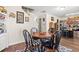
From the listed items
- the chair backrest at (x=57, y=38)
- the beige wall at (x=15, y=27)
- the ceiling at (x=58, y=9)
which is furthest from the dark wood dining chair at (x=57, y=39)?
the beige wall at (x=15, y=27)

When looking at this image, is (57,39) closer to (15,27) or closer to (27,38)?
(27,38)

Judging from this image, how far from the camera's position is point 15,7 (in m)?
1.80

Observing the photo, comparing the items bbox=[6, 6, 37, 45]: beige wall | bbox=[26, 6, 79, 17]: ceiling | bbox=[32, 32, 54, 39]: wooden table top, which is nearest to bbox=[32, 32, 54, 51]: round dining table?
bbox=[32, 32, 54, 39]: wooden table top

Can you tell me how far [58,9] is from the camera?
1859 mm

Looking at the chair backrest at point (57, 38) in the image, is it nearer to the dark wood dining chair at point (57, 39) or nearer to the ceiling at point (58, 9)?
the dark wood dining chair at point (57, 39)

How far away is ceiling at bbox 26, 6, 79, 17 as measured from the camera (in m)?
1.82

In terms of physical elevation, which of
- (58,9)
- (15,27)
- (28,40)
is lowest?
(28,40)

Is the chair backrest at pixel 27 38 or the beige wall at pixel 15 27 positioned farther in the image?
the chair backrest at pixel 27 38

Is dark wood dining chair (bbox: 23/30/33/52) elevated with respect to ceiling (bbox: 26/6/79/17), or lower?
lower

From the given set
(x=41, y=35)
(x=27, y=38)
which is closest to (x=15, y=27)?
(x=27, y=38)

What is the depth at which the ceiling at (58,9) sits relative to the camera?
5.98 feet

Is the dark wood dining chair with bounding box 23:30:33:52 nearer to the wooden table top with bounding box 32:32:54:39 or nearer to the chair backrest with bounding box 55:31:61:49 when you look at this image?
the wooden table top with bounding box 32:32:54:39
